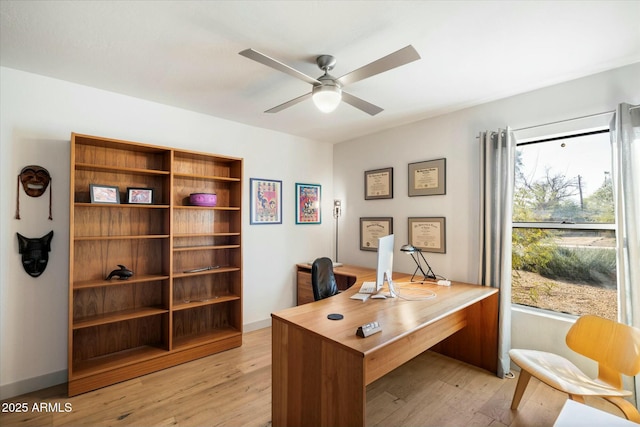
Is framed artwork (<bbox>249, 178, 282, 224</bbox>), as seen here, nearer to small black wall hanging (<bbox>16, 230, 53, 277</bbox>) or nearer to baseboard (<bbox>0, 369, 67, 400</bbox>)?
small black wall hanging (<bbox>16, 230, 53, 277</bbox>)

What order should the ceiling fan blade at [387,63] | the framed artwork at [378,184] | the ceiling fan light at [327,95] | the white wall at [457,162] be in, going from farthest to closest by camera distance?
the framed artwork at [378,184] < the white wall at [457,162] < the ceiling fan light at [327,95] < the ceiling fan blade at [387,63]

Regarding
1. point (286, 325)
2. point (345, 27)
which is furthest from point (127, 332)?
point (345, 27)

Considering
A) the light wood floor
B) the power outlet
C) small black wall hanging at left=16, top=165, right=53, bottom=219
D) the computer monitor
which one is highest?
small black wall hanging at left=16, top=165, right=53, bottom=219

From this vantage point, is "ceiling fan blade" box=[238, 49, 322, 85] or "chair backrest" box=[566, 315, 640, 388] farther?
"chair backrest" box=[566, 315, 640, 388]

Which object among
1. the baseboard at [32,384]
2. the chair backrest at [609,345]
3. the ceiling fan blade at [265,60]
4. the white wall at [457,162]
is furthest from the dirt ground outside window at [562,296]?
the baseboard at [32,384]

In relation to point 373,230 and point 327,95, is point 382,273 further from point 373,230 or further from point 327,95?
point 373,230

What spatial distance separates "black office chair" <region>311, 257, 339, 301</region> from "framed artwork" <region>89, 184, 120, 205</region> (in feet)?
5.96

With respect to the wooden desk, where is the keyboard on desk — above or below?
above

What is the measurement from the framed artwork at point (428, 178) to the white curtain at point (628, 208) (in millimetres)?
1335

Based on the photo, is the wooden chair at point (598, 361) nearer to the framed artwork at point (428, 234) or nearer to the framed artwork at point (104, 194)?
the framed artwork at point (428, 234)

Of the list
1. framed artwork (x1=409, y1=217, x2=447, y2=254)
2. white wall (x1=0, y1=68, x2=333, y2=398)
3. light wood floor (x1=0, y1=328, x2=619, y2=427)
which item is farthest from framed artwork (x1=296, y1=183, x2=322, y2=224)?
light wood floor (x1=0, y1=328, x2=619, y2=427)

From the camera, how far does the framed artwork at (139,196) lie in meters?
2.66

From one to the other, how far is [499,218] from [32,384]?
4.07m

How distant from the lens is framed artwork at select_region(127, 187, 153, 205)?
2660 millimetres
